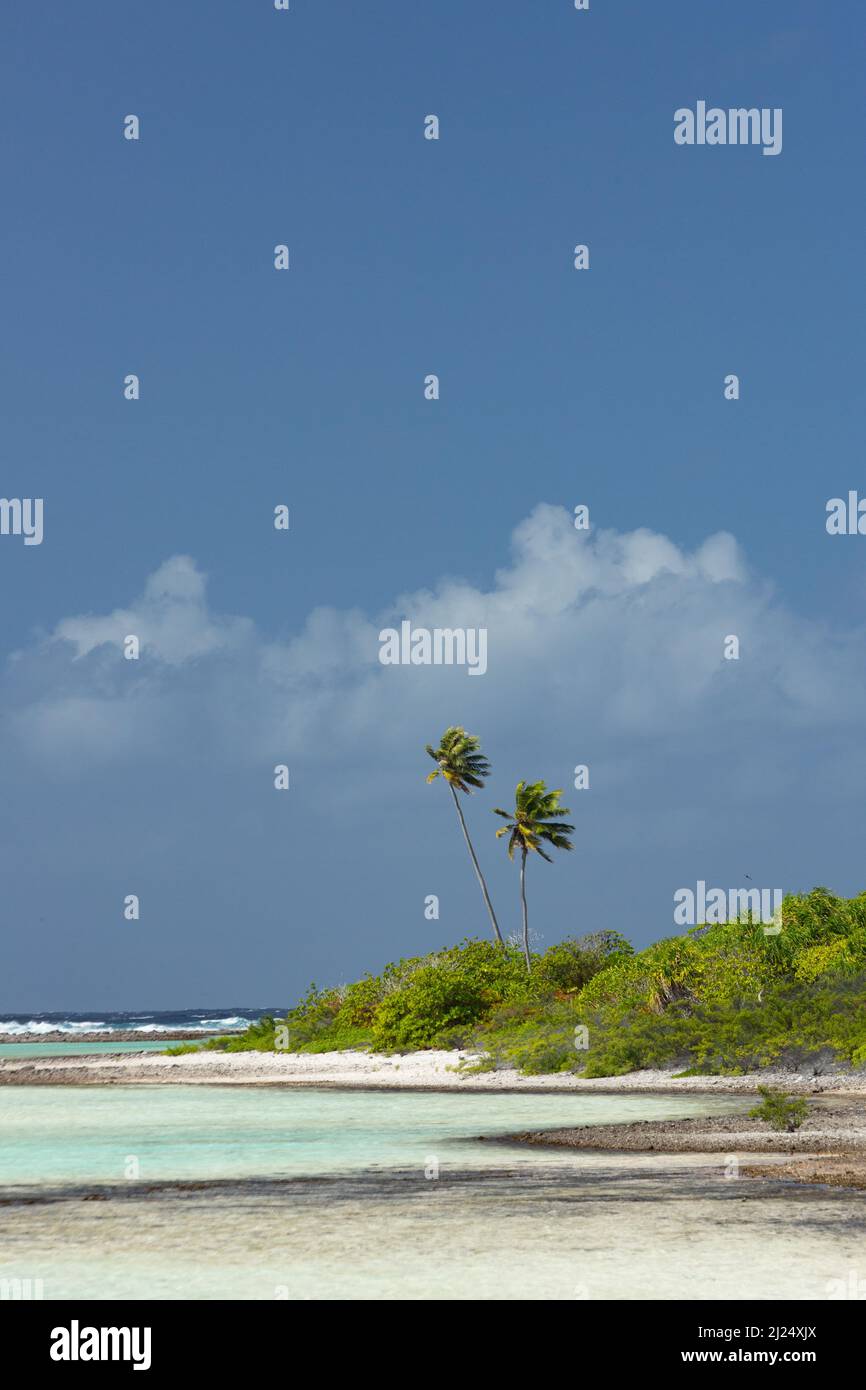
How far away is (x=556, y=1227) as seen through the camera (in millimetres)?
14953

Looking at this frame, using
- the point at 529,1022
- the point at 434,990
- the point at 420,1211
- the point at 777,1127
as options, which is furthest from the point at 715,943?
the point at 420,1211

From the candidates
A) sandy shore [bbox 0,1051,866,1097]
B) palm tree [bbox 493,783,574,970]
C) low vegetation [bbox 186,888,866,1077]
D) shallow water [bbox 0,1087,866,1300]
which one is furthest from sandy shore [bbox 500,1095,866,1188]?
palm tree [bbox 493,783,574,970]

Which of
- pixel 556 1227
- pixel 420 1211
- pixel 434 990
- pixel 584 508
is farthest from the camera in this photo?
pixel 434 990

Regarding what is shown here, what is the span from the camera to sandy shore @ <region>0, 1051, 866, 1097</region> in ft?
122

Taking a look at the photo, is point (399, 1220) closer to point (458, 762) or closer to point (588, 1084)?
point (588, 1084)

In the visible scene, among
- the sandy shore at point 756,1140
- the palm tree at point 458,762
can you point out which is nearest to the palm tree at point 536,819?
the palm tree at point 458,762

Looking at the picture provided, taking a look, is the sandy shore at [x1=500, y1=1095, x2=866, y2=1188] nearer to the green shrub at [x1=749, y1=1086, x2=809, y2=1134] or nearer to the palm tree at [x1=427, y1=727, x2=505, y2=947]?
the green shrub at [x1=749, y1=1086, x2=809, y2=1134]

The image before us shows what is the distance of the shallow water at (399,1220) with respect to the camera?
12.1 metres

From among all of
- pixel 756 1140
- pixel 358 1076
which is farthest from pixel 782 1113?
pixel 358 1076

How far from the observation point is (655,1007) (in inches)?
1751

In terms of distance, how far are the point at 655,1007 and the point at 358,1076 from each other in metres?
10.8
